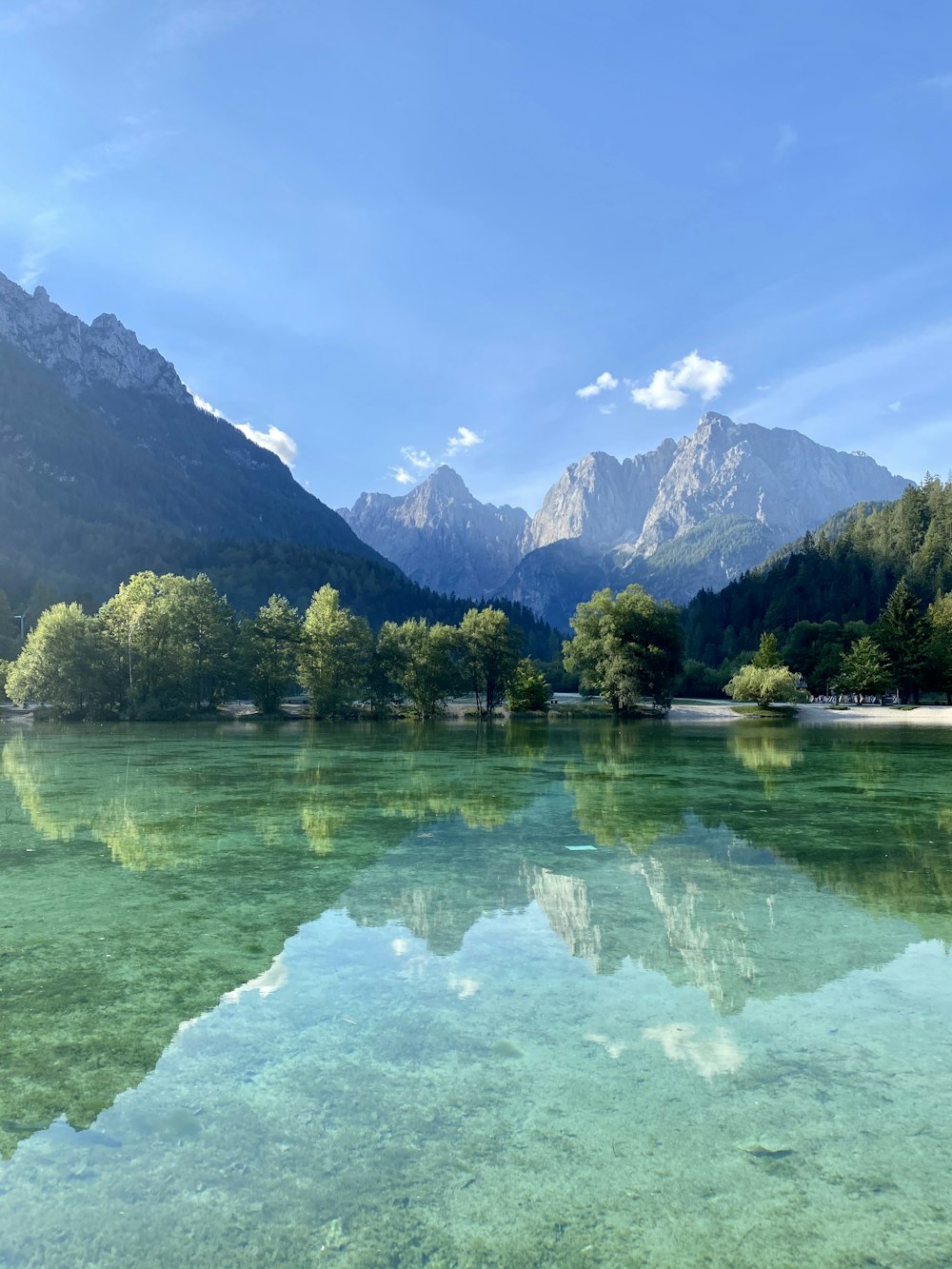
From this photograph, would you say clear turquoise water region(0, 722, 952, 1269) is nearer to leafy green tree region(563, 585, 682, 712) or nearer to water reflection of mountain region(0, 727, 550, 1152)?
water reflection of mountain region(0, 727, 550, 1152)

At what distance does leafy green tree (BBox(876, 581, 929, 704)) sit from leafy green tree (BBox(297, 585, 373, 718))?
7042 centimetres

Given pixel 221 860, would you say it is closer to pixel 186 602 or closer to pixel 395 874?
pixel 395 874

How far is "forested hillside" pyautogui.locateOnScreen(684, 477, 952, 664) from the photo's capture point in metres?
156

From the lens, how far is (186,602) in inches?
3435

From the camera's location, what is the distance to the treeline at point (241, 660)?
7975 cm

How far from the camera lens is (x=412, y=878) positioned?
1372cm

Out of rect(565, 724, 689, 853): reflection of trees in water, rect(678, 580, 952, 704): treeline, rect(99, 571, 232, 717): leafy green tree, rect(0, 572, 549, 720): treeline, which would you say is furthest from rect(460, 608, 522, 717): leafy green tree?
rect(565, 724, 689, 853): reflection of trees in water

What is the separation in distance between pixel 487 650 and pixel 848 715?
42.4 metres

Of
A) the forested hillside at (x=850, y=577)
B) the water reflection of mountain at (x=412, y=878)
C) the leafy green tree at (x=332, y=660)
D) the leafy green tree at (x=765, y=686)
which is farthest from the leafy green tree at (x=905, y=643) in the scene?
the water reflection of mountain at (x=412, y=878)

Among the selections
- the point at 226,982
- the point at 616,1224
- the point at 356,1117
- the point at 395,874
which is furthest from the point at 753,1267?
the point at 395,874

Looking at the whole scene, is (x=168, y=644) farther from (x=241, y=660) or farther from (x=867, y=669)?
(x=867, y=669)

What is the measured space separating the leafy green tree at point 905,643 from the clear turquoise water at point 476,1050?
98335 millimetres

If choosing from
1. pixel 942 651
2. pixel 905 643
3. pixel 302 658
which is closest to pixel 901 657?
pixel 905 643

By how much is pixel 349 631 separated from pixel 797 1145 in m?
84.2
